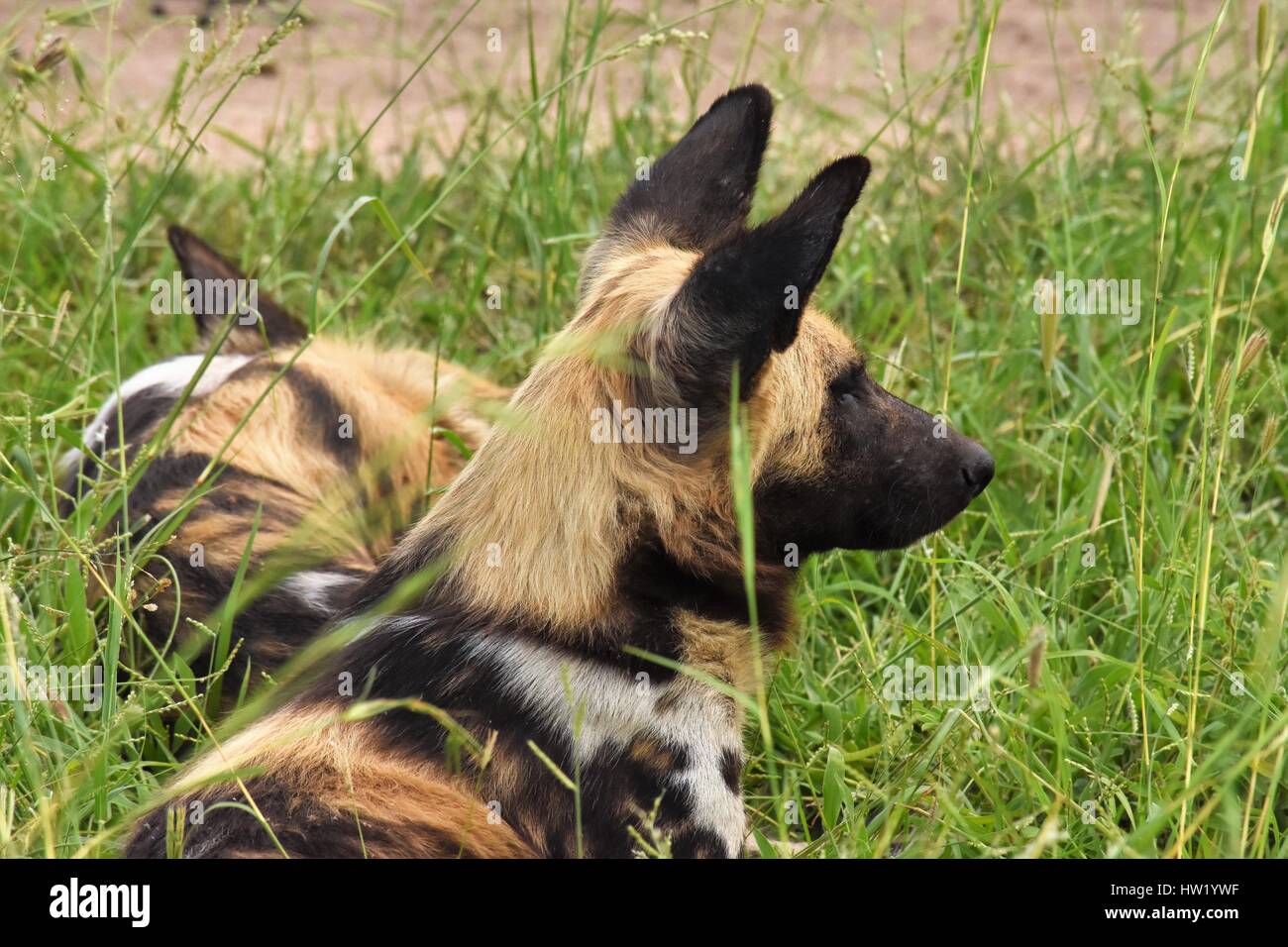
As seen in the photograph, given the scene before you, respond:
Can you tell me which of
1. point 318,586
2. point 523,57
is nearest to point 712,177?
point 318,586

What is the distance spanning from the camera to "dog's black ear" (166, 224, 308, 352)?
441cm

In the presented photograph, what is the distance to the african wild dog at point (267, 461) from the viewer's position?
12.0 ft

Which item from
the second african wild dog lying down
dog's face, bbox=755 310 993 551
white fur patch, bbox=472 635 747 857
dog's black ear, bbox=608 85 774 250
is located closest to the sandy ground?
dog's black ear, bbox=608 85 774 250

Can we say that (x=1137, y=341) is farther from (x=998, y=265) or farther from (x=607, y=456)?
(x=607, y=456)

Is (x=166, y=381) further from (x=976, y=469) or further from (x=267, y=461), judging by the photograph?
(x=976, y=469)

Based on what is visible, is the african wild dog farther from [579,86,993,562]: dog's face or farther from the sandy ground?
the sandy ground

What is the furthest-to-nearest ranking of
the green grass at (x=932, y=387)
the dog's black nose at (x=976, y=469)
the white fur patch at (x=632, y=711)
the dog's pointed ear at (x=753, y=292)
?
the dog's black nose at (x=976, y=469) < the green grass at (x=932, y=387) < the white fur patch at (x=632, y=711) < the dog's pointed ear at (x=753, y=292)

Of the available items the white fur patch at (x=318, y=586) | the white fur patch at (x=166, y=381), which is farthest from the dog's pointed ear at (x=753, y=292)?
the white fur patch at (x=166, y=381)

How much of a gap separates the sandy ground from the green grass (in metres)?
0.13

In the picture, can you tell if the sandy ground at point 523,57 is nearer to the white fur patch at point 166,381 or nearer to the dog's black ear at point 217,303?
the dog's black ear at point 217,303

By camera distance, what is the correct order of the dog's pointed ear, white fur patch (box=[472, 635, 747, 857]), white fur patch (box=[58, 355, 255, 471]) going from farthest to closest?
white fur patch (box=[58, 355, 255, 471]) → white fur patch (box=[472, 635, 747, 857]) → the dog's pointed ear

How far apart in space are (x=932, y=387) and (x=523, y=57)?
3.42 metres

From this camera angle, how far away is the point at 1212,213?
5.18 metres

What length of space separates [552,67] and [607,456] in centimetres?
212
